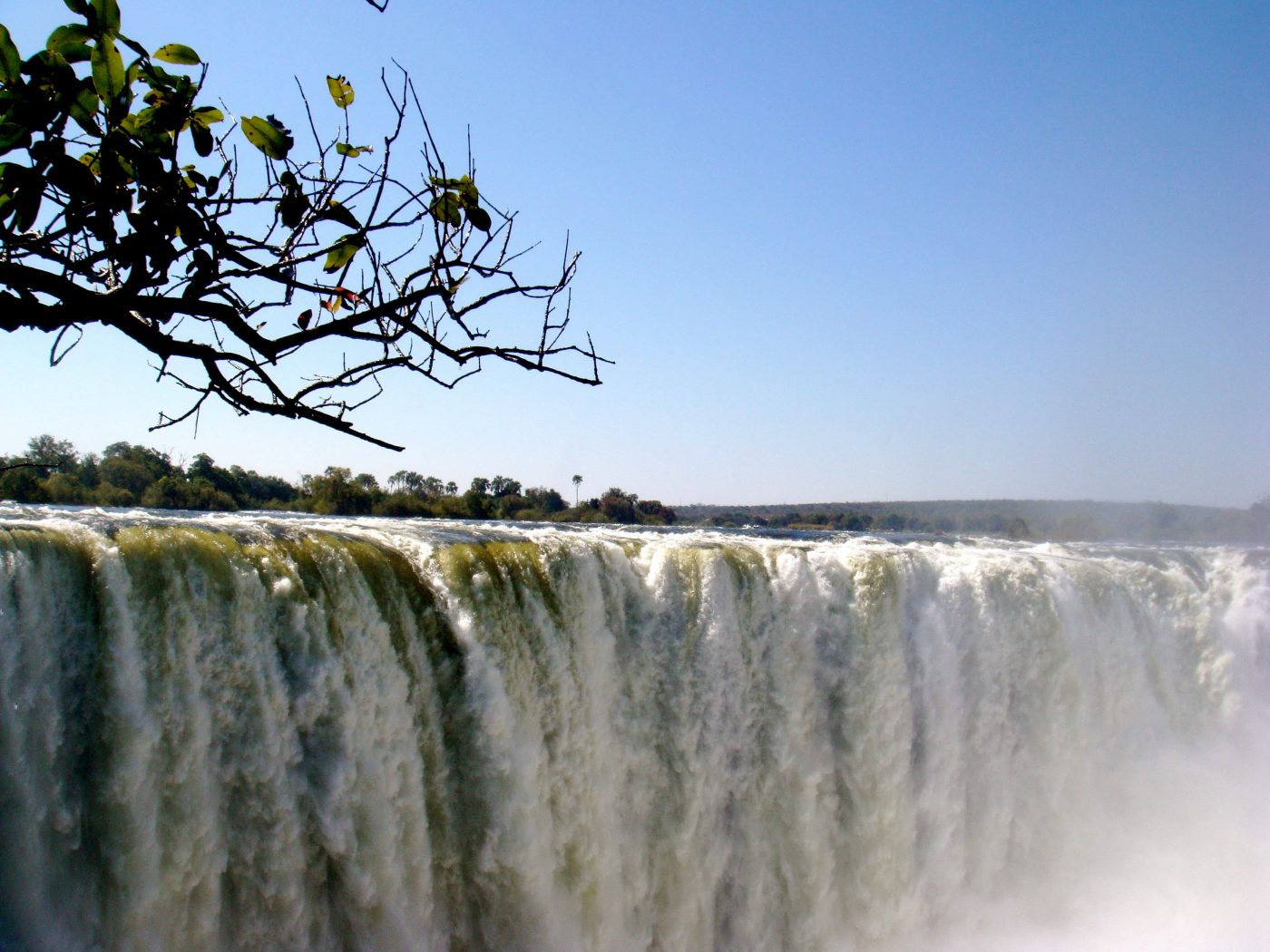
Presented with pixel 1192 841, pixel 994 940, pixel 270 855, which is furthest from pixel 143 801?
pixel 1192 841

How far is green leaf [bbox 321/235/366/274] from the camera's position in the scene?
179cm

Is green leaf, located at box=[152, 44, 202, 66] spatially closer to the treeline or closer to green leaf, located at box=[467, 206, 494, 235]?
green leaf, located at box=[467, 206, 494, 235]

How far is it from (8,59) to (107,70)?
0.13 meters

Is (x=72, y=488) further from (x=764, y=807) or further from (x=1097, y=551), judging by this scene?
(x=1097, y=551)

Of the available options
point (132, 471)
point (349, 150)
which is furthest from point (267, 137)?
point (132, 471)

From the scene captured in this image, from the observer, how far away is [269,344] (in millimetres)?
1642

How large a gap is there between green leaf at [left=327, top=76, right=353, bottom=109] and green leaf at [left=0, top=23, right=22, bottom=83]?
46 centimetres

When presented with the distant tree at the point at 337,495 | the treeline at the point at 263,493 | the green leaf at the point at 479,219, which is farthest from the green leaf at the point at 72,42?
the distant tree at the point at 337,495

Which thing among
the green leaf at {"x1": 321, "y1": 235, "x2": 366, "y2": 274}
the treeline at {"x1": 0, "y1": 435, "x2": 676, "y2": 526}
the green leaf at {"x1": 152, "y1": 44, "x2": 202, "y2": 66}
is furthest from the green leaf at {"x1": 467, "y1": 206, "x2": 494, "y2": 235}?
the treeline at {"x1": 0, "y1": 435, "x2": 676, "y2": 526}

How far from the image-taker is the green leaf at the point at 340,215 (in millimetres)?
1783

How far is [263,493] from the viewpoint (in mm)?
31078

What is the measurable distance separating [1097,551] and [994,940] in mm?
7959

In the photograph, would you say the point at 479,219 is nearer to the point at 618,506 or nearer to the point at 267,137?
the point at 267,137

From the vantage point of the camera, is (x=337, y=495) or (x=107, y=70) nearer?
(x=107, y=70)
